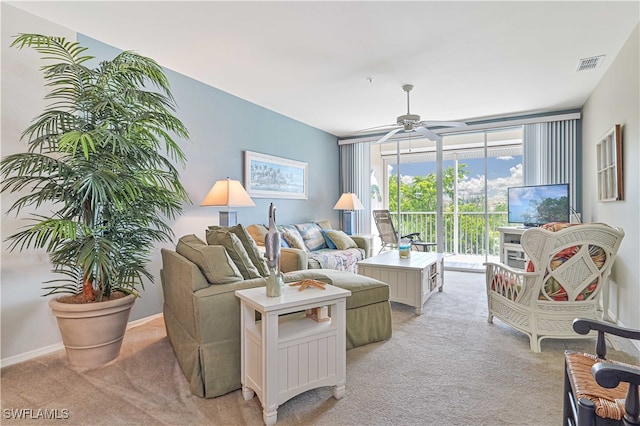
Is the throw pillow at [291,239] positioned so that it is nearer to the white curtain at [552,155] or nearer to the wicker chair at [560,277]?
the wicker chair at [560,277]

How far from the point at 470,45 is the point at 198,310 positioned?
2973 mm

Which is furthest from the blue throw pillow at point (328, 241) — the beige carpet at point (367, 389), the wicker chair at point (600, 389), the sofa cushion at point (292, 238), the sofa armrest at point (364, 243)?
the wicker chair at point (600, 389)

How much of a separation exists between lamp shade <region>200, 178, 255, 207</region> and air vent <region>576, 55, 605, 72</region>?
142 inches

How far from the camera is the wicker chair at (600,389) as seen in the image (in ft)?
2.97

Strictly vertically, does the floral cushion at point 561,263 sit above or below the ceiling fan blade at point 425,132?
below

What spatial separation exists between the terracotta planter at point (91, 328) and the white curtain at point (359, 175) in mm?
4610

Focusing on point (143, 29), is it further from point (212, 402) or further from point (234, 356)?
point (212, 402)

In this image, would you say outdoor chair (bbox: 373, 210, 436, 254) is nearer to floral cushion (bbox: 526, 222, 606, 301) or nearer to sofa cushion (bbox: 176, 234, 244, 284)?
floral cushion (bbox: 526, 222, 606, 301)

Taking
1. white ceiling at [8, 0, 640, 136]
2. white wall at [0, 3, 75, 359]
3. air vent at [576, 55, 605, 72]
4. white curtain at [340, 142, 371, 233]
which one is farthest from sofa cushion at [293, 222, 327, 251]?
air vent at [576, 55, 605, 72]

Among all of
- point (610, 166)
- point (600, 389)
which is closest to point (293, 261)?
point (600, 389)

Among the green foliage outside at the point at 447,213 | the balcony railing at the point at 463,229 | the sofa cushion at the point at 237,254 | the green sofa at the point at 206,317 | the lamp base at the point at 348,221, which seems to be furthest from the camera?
the lamp base at the point at 348,221

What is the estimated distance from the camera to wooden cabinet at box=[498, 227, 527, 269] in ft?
15.2

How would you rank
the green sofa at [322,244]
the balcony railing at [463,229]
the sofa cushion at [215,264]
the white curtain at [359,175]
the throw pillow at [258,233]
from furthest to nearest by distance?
the white curtain at [359,175]
the balcony railing at [463,229]
the green sofa at [322,244]
the throw pillow at [258,233]
the sofa cushion at [215,264]

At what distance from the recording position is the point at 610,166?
3172 millimetres
